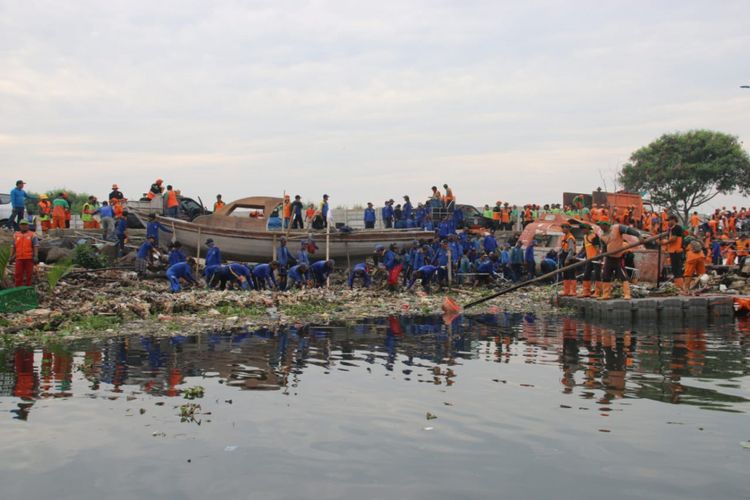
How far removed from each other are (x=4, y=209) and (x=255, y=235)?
977 centimetres

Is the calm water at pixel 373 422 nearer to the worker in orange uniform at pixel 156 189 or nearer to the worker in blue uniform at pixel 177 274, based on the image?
the worker in blue uniform at pixel 177 274

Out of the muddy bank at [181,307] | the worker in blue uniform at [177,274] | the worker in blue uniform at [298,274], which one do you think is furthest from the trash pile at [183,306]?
the worker in blue uniform at [298,274]

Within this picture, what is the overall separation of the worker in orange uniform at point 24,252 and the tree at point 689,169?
1635 inches

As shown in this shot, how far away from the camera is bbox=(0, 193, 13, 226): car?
88.6ft

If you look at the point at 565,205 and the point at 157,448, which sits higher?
the point at 565,205

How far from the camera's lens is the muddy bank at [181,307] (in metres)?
14.1

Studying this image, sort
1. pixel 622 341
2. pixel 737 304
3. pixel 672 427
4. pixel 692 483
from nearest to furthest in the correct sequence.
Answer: pixel 692 483 → pixel 672 427 → pixel 622 341 → pixel 737 304

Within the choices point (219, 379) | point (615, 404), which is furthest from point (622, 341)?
point (219, 379)

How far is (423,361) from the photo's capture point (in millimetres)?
11188

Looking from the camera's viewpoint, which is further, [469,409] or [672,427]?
[469,409]

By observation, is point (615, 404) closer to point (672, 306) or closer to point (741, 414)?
point (741, 414)

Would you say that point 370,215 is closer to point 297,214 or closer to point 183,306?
point 297,214

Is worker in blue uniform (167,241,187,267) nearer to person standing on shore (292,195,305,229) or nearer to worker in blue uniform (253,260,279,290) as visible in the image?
worker in blue uniform (253,260,279,290)

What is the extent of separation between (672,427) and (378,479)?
3125 millimetres
